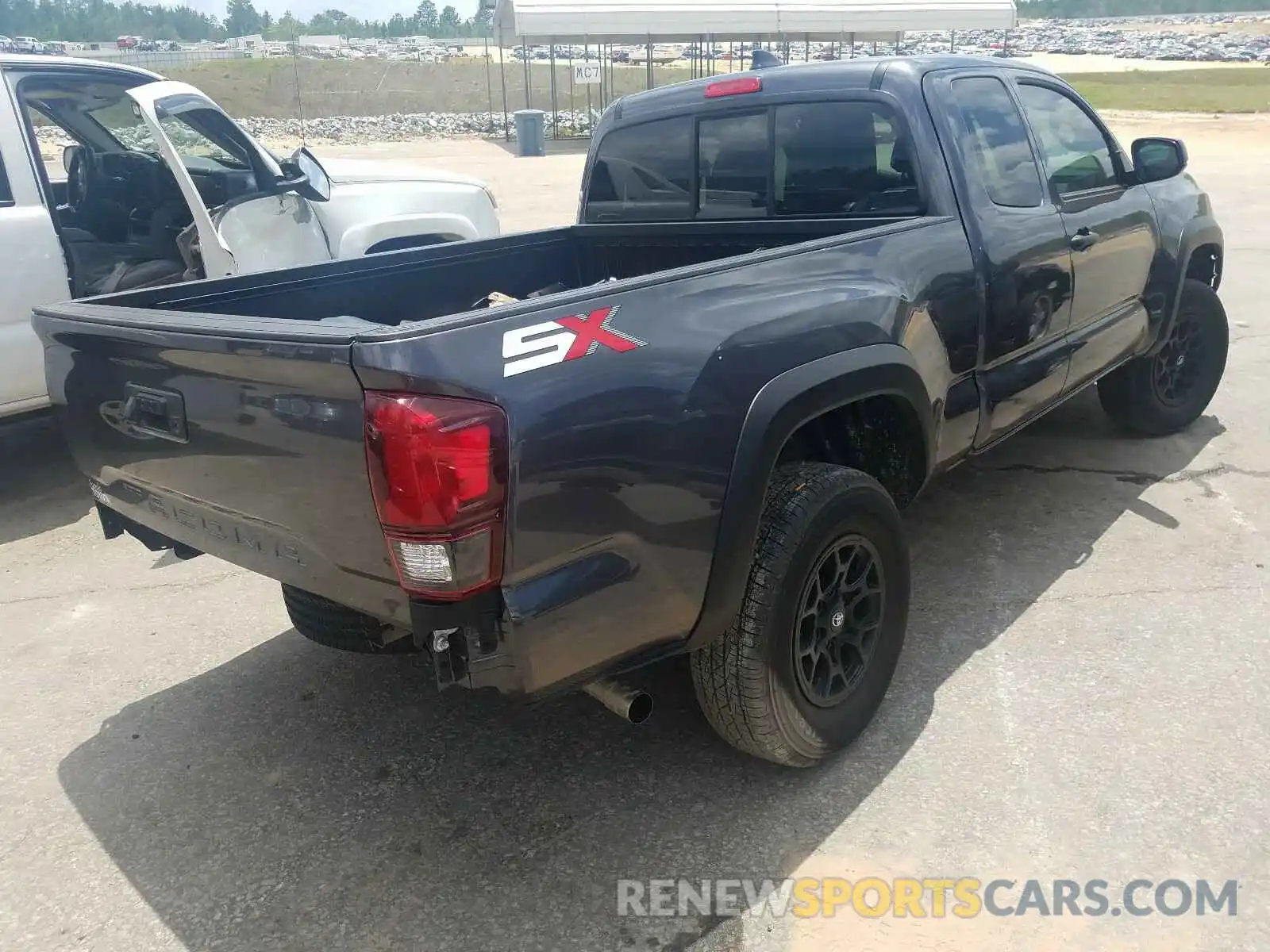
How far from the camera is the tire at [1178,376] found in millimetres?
5375

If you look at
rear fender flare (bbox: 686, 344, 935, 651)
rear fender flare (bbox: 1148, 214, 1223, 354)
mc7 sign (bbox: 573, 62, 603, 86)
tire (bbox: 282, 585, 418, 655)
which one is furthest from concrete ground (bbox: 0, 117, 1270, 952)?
mc7 sign (bbox: 573, 62, 603, 86)

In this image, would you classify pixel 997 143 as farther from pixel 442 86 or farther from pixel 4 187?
pixel 442 86

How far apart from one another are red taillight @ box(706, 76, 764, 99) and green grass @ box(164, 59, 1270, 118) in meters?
33.2

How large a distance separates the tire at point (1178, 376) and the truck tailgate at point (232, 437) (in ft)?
14.5

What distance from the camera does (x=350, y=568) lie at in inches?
90.4

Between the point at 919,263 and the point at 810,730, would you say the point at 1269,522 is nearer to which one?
the point at 919,263

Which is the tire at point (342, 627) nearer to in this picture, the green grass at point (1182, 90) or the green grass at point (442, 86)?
the green grass at point (1182, 90)

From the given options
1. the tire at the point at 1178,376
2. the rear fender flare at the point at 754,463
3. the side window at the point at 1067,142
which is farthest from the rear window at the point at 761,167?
the tire at the point at 1178,376

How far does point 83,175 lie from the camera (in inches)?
246

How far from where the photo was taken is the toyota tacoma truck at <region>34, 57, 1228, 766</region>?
2135mm

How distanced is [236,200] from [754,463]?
426cm

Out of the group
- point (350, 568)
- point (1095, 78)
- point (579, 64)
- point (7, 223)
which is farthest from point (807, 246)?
point (1095, 78)

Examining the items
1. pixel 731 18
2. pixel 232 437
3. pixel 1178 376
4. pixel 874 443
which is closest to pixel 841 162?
pixel 874 443

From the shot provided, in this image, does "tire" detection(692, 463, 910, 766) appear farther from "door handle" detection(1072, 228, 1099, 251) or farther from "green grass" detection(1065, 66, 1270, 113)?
"green grass" detection(1065, 66, 1270, 113)
